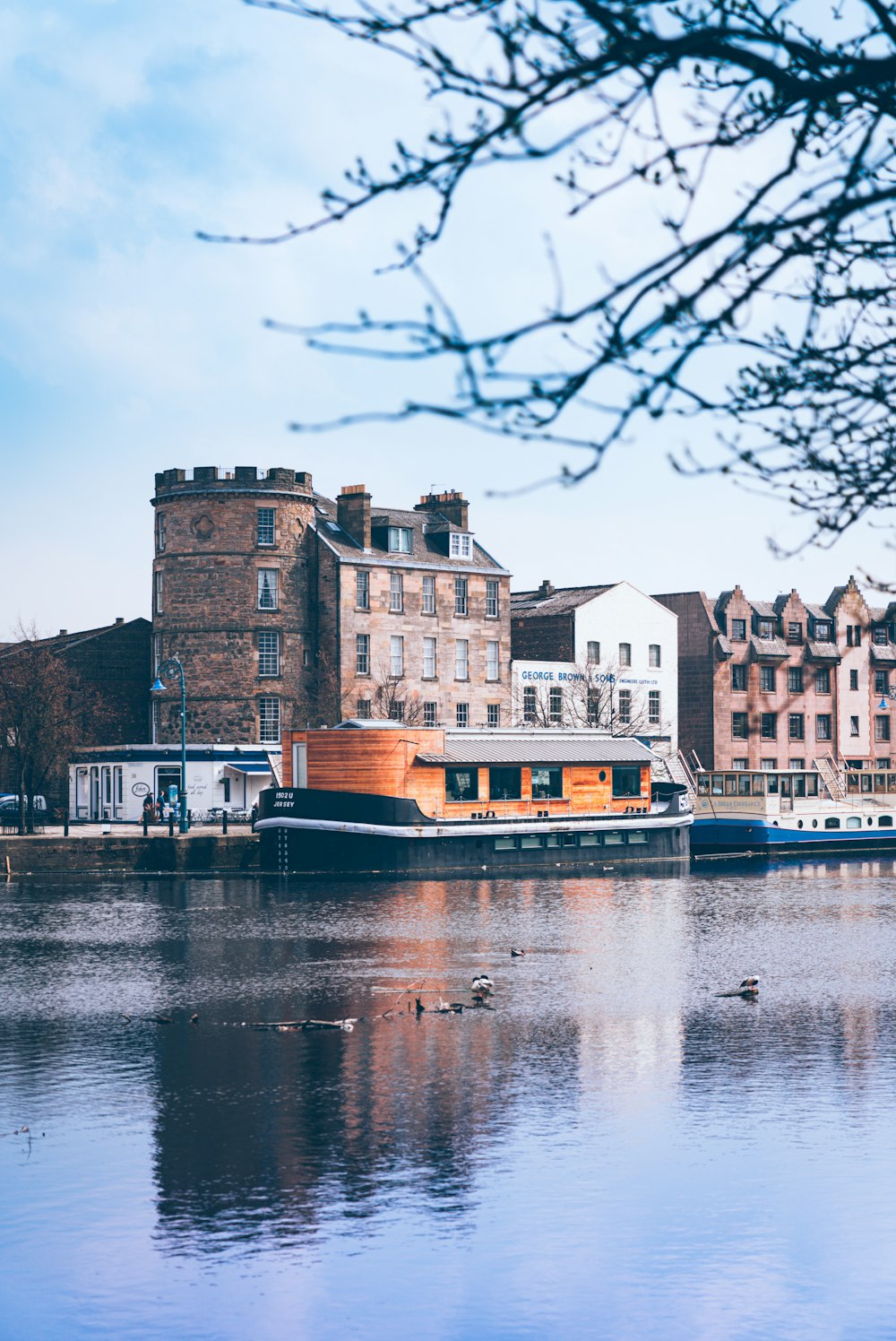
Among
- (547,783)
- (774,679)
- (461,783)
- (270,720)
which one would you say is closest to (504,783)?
(461,783)

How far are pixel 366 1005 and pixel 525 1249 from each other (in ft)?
45.5

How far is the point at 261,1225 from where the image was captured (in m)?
16.4

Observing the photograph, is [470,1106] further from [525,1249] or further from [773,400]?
[773,400]

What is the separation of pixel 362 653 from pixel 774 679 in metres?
27.0

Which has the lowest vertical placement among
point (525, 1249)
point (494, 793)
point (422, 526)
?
point (525, 1249)

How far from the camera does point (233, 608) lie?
7869 centimetres

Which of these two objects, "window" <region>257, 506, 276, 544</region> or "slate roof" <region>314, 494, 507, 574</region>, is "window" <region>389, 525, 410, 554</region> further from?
"window" <region>257, 506, 276, 544</region>

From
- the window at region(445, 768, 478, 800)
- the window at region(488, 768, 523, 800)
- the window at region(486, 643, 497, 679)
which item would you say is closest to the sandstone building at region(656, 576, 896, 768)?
the window at region(486, 643, 497, 679)

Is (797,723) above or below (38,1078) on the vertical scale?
above

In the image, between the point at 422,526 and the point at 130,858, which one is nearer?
the point at 130,858

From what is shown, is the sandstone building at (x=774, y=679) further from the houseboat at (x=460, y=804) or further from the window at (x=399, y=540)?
the houseboat at (x=460, y=804)

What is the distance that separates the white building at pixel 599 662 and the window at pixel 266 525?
1497 cm

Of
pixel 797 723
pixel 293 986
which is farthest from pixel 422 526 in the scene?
pixel 293 986

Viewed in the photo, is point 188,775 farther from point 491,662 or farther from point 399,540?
point 491,662
